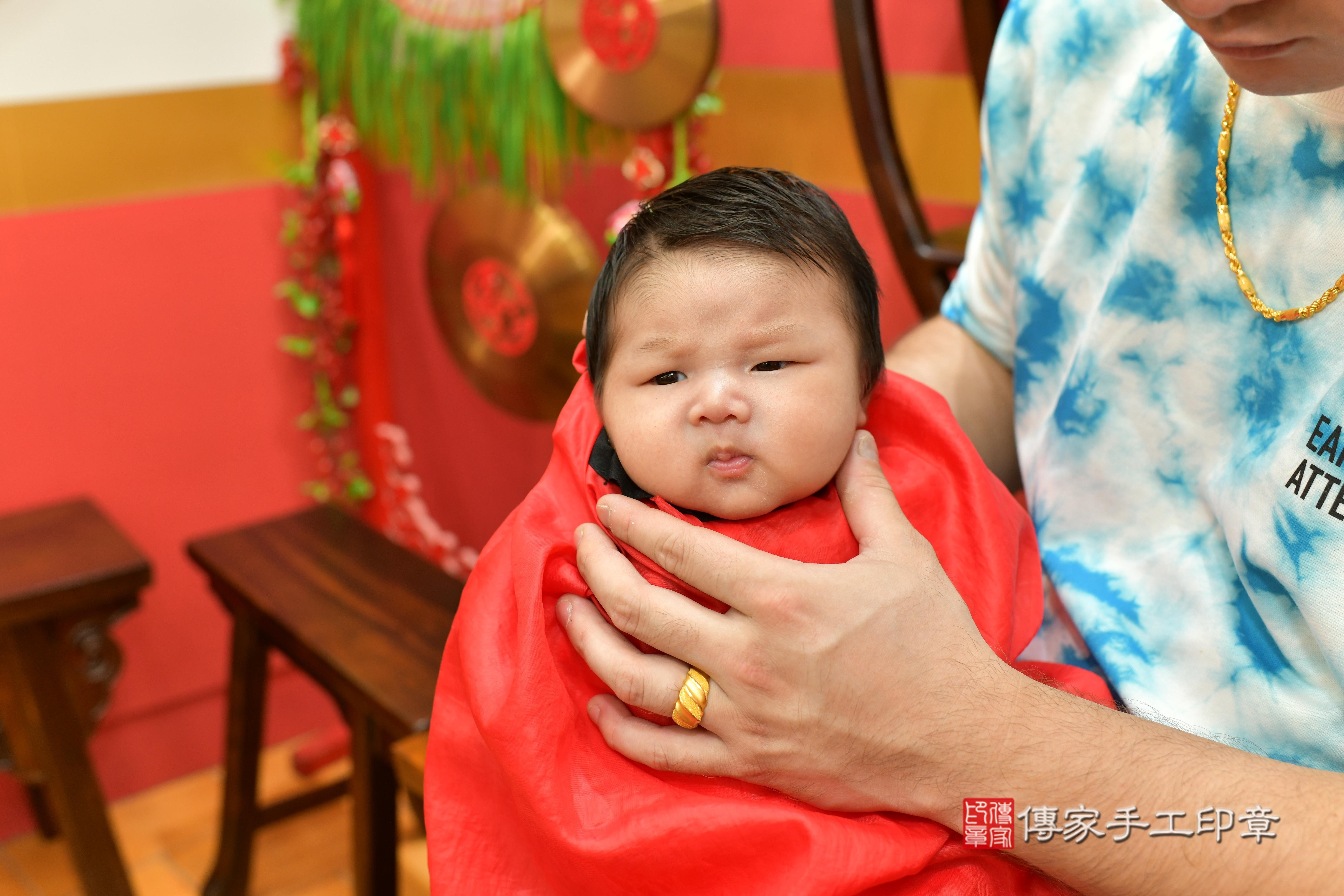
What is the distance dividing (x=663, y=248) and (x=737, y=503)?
20 cm

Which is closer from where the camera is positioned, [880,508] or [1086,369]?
[880,508]

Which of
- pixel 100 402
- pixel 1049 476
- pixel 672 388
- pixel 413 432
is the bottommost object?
pixel 413 432

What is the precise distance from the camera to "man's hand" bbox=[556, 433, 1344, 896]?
0.67 m

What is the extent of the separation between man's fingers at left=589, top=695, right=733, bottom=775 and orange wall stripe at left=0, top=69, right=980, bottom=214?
128 cm

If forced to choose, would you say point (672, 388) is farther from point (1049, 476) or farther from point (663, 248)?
point (1049, 476)

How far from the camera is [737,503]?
2.62ft

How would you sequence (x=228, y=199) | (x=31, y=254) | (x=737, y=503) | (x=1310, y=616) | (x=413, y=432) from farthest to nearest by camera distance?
(x=413, y=432) → (x=228, y=199) → (x=31, y=254) → (x=737, y=503) → (x=1310, y=616)

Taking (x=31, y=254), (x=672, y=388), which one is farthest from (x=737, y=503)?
(x=31, y=254)

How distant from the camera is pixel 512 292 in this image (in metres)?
1.98

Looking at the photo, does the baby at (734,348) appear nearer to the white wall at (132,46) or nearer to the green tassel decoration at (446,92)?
the green tassel decoration at (446,92)

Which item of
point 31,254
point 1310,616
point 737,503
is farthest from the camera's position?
point 31,254

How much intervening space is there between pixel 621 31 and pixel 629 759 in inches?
45.4

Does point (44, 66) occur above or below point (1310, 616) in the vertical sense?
above

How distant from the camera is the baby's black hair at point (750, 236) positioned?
2.61 ft
